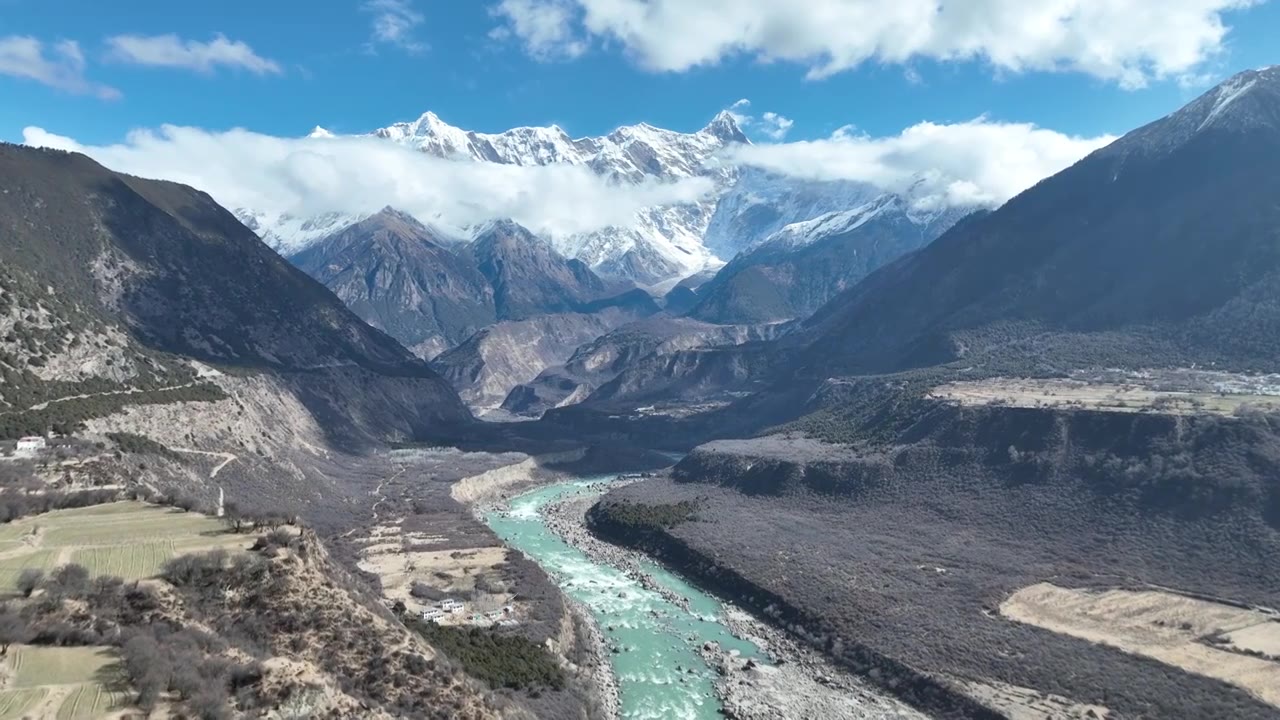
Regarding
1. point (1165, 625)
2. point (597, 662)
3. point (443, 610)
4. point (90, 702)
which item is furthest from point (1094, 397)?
point (90, 702)

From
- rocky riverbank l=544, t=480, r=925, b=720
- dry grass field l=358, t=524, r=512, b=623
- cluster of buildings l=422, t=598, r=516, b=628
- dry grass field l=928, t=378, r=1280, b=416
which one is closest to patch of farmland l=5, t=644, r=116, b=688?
cluster of buildings l=422, t=598, r=516, b=628

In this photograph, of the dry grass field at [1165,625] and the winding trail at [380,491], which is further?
the winding trail at [380,491]

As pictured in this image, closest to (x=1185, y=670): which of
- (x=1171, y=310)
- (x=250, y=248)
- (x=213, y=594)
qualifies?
(x=213, y=594)

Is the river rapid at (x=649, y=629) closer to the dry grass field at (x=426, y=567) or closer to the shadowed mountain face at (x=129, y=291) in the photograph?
the dry grass field at (x=426, y=567)

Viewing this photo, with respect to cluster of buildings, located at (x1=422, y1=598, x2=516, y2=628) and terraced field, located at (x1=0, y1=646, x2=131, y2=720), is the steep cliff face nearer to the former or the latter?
cluster of buildings, located at (x1=422, y1=598, x2=516, y2=628)

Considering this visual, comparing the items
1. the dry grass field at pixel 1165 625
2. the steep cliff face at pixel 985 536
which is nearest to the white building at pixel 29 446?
the steep cliff face at pixel 985 536
